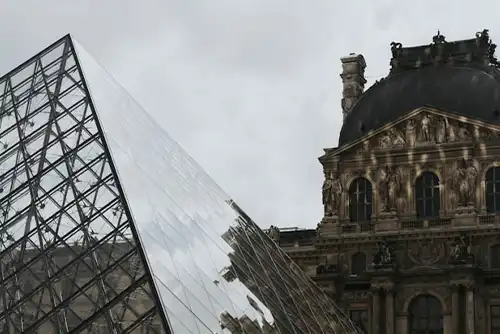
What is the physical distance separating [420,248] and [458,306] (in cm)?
265

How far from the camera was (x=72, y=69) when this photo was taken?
3097 centimetres

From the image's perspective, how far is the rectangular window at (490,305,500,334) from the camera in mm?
43219

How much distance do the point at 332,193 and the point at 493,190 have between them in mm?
5883

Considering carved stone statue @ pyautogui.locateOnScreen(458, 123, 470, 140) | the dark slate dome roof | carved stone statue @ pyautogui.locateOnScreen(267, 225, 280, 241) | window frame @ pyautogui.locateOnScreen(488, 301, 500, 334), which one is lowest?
window frame @ pyautogui.locateOnScreen(488, 301, 500, 334)

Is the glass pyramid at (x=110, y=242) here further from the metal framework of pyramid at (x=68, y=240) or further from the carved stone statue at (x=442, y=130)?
the carved stone statue at (x=442, y=130)

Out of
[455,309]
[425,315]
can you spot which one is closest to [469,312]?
[455,309]

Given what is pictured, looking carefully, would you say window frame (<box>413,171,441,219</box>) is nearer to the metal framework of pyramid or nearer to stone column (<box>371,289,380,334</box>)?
stone column (<box>371,289,380,334</box>)

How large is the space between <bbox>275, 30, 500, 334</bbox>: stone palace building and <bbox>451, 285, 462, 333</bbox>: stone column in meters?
0.03

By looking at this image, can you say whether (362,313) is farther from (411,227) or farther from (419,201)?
(419,201)

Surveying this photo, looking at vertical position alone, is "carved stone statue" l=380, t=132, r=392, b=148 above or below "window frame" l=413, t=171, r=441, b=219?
above

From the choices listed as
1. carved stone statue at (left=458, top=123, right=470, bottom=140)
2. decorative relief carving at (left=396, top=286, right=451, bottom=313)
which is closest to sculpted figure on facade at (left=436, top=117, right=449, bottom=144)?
carved stone statue at (left=458, top=123, right=470, bottom=140)

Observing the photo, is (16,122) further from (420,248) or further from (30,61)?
(420,248)

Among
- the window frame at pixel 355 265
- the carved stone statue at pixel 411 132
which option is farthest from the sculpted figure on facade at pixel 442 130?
the window frame at pixel 355 265

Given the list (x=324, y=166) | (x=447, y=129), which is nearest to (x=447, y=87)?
(x=447, y=129)
